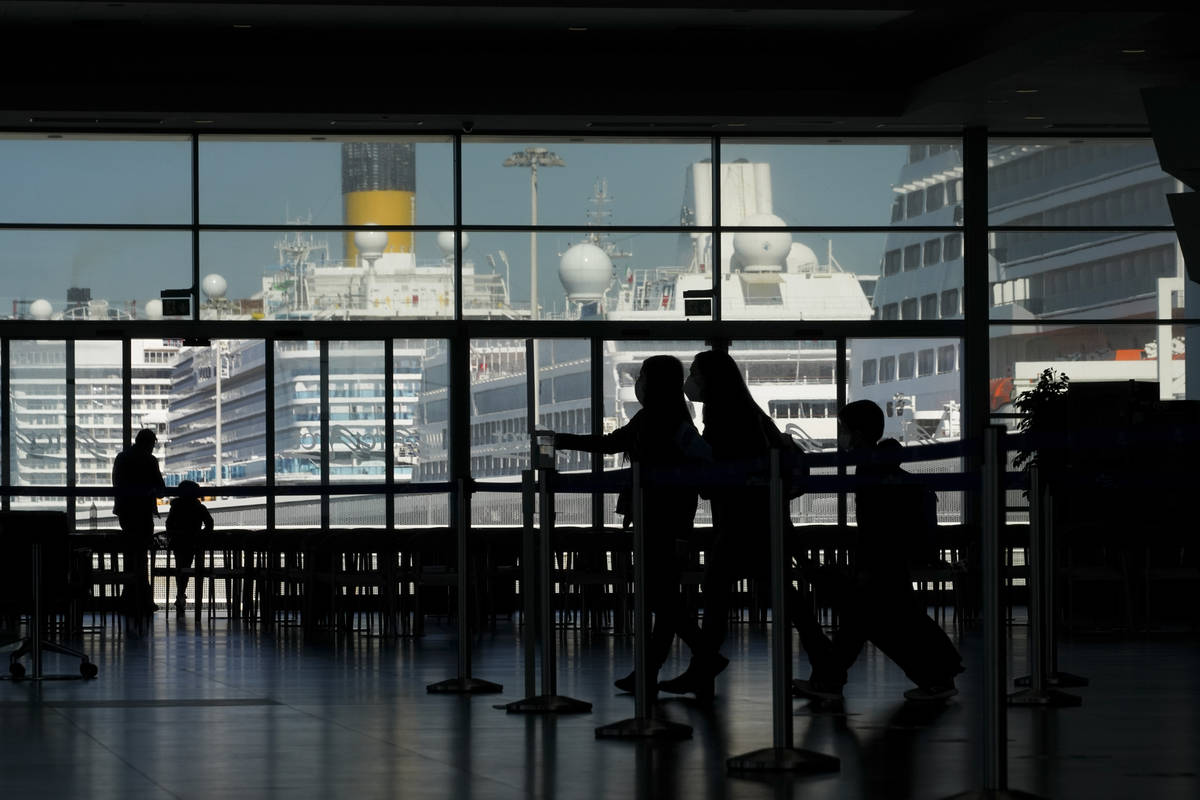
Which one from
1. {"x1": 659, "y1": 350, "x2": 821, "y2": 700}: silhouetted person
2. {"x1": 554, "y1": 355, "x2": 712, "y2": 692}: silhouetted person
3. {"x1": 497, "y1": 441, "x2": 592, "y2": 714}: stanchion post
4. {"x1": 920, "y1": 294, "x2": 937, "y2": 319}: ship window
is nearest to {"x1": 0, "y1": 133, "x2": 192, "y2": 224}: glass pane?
{"x1": 920, "y1": 294, "x2": 937, "y2": 319}: ship window

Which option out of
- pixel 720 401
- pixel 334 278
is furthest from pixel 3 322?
pixel 720 401

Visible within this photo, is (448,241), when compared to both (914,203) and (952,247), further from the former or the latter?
(952,247)

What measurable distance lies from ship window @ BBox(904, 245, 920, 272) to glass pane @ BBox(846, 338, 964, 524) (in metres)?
0.73

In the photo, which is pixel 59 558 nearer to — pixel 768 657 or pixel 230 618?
pixel 768 657

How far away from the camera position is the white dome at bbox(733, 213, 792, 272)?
17703mm

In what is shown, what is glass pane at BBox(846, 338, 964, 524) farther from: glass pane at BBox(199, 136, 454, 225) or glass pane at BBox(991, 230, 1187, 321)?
glass pane at BBox(199, 136, 454, 225)

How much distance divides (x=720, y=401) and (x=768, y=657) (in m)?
3.17

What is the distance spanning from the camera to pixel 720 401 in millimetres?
7391

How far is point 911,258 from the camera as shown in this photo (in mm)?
17703

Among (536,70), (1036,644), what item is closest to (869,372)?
(536,70)

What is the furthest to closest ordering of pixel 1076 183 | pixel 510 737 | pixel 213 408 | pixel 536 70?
pixel 1076 183
pixel 213 408
pixel 536 70
pixel 510 737

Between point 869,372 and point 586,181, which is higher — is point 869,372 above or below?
below

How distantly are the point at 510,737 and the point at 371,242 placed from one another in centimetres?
1158

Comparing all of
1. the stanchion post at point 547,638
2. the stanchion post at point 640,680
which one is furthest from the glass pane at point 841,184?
the stanchion post at point 640,680
